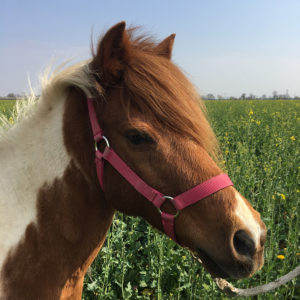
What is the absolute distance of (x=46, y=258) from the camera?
1.40m

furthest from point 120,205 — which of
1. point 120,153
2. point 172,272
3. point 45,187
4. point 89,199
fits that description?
point 172,272

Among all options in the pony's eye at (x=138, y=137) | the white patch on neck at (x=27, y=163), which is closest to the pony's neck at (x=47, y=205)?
the white patch on neck at (x=27, y=163)

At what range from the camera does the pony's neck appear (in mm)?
1369

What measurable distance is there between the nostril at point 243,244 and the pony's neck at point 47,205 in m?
0.75

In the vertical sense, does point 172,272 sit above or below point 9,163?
below

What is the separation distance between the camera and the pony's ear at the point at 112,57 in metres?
1.42

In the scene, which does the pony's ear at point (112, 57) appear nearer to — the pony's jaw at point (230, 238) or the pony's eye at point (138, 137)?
the pony's eye at point (138, 137)

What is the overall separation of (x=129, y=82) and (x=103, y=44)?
0.24 m

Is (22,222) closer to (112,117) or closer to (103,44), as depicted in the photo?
(112,117)

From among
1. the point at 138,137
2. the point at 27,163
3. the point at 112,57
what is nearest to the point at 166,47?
the point at 112,57

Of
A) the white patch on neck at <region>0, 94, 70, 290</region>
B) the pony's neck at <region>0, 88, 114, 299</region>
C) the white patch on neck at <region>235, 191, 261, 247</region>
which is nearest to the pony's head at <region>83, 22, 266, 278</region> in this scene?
the white patch on neck at <region>235, 191, 261, 247</region>

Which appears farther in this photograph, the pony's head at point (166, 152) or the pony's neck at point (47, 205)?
the pony's neck at point (47, 205)

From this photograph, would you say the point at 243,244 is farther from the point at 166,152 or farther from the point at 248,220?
the point at 166,152

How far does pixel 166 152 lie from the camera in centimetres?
134
